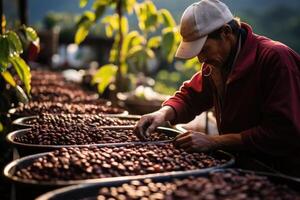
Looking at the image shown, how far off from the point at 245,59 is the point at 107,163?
3.09 ft

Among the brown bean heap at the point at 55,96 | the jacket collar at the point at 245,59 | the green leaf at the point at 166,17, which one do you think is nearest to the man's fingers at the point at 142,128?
the jacket collar at the point at 245,59

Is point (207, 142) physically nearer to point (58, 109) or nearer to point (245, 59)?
point (245, 59)

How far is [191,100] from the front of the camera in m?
2.96

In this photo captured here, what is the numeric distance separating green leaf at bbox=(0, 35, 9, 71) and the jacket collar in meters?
1.38

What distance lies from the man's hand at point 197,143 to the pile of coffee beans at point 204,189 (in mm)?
488

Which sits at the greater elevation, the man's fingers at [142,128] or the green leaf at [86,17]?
the green leaf at [86,17]

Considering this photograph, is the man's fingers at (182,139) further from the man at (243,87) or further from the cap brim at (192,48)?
the cap brim at (192,48)

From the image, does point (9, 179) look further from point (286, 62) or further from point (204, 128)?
point (204, 128)

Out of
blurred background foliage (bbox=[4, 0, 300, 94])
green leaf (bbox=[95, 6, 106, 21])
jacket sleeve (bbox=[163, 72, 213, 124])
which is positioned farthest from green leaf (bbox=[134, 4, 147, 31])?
jacket sleeve (bbox=[163, 72, 213, 124])

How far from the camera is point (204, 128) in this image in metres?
3.69

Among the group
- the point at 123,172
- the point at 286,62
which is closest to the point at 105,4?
the point at 286,62

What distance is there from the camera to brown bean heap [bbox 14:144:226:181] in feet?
5.81

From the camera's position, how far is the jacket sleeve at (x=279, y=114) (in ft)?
7.02

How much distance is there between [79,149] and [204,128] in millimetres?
1750
